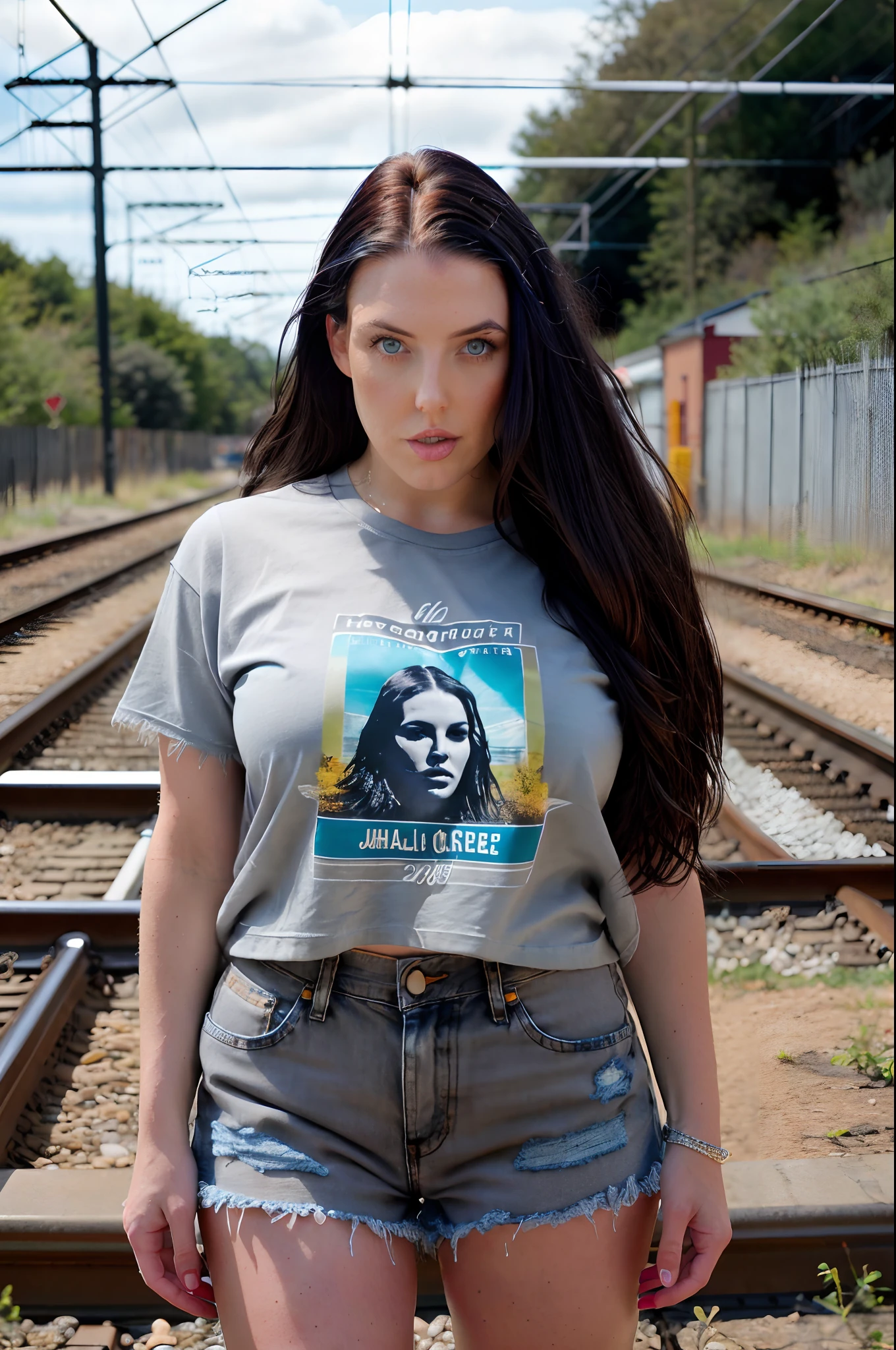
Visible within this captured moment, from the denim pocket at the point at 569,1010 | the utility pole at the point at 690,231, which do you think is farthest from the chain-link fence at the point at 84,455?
the utility pole at the point at 690,231

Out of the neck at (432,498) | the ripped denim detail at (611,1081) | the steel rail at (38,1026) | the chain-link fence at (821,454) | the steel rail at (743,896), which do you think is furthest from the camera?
the chain-link fence at (821,454)

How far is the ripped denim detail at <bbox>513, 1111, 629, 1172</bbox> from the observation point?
1.26 metres

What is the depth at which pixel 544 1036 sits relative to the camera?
4.13 ft

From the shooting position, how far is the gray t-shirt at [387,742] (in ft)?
4.08

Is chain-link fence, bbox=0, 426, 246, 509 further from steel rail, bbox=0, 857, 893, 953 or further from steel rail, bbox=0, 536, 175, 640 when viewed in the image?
steel rail, bbox=0, 857, 893, 953

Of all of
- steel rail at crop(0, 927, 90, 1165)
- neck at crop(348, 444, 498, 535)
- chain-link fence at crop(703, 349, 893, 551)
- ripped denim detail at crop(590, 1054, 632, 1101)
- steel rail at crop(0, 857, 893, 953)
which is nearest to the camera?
ripped denim detail at crop(590, 1054, 632, 1101)

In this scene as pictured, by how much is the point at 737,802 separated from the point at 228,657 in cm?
317

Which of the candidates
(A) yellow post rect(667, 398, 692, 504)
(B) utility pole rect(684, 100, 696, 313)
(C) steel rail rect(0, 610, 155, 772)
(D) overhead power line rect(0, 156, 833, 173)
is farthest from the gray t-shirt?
(B) utility pole rect(684, 100, 696, 313)

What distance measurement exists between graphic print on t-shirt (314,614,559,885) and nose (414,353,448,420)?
279mm

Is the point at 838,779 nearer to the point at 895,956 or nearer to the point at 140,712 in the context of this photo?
the point at 895,956

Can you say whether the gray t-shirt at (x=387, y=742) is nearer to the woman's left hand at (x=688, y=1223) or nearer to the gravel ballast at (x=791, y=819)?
the woman's left hand at (x=688, y=1223)

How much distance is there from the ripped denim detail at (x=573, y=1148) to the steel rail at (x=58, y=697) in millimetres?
1545

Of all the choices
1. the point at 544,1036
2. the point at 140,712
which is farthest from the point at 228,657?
the point at 544,1036

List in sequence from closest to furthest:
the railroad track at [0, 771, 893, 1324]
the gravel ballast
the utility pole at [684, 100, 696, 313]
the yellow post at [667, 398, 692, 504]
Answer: the railroad track at [0, 771, 893, 1324]
the gravel ballast
the yellow post at [667, 398, 692, 504]
the utility pole at [684, 100, 696, 313]
